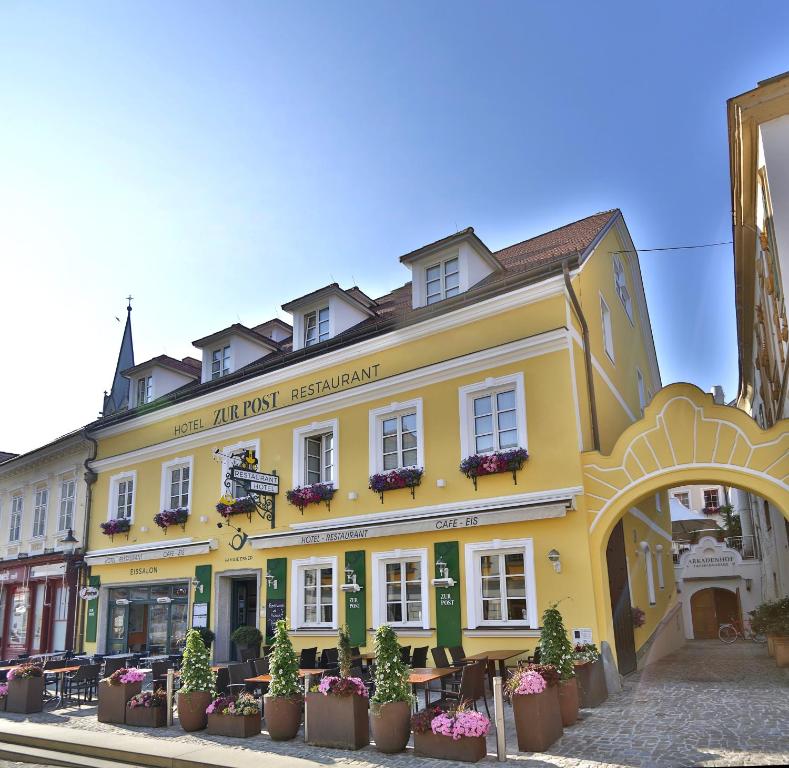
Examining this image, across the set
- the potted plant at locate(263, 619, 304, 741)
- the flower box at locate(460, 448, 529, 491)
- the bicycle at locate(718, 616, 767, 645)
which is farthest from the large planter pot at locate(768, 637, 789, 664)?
the potted plant at locate(263, 619, 304, 741)

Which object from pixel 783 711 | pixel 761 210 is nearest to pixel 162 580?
pixel 783 711

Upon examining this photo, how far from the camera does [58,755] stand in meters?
10.2

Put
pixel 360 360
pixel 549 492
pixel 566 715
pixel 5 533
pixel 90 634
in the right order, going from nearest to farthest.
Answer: pixel 566 715 < pixel 549 492 < pixel 360 360 < pixel 90 634 < pixel 5 533

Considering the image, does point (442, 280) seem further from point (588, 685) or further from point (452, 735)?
point (452, 735)

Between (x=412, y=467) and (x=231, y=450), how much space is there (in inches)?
229

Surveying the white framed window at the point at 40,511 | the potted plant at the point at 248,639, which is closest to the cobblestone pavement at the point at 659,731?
the potted plant at the point at 248,639

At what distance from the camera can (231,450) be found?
18.5 meters

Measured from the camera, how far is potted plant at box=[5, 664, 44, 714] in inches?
523

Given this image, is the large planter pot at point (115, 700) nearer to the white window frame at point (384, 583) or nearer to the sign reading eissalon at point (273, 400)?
the white window frame at point (384, 583)

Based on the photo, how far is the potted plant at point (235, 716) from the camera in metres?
10.1

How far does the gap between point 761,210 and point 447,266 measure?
634 cm

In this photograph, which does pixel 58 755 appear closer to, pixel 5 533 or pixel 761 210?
pixel 761 210

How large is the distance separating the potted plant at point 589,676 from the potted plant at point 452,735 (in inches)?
106

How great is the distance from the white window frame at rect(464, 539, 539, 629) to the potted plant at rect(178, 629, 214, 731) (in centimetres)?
481
